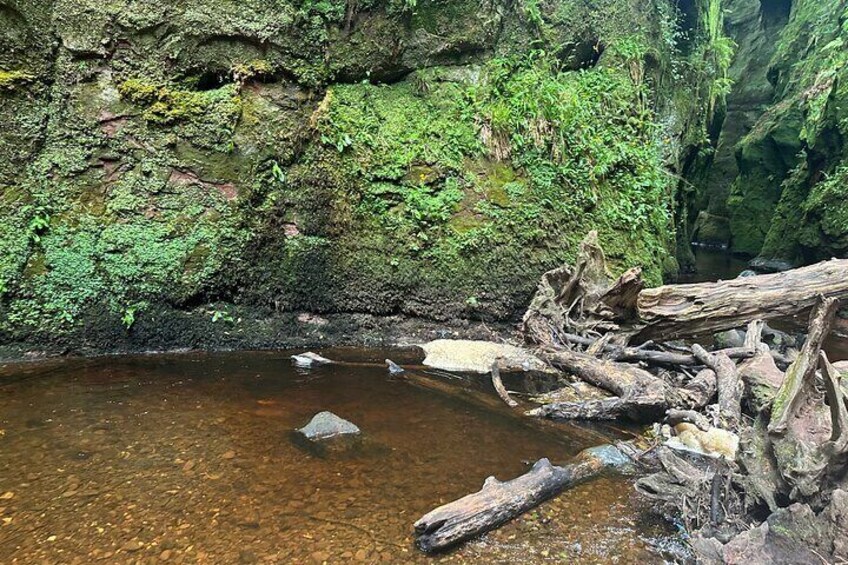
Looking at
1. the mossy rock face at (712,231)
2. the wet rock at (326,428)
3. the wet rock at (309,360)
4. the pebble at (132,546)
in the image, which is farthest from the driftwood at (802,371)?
the mossy rock face at (712,231)

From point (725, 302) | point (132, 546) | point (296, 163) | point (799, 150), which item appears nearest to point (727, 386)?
point (725, 302)

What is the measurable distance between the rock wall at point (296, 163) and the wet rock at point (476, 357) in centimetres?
71

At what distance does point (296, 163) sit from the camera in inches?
281

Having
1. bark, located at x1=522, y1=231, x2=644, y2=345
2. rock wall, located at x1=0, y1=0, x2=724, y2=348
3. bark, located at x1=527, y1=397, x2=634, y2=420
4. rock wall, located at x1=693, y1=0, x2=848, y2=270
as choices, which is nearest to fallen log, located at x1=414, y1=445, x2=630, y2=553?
bark, located at x1=527, y1=397, x2=634, y2=420

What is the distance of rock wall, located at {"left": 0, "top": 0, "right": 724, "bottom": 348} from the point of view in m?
6.00

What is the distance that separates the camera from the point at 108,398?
477cm

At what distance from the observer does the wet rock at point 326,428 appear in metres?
4.24

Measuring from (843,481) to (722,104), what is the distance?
21130 millimetres

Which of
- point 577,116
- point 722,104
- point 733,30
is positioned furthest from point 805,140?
point 733,30

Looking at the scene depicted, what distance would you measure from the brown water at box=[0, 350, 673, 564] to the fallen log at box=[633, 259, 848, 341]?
2367mm

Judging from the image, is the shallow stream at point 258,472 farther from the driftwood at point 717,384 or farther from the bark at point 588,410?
the driftwood at point 717,384

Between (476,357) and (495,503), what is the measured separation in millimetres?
3375

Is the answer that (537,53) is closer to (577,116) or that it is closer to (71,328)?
(577,116)

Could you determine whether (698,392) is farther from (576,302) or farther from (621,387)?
(576,302)
